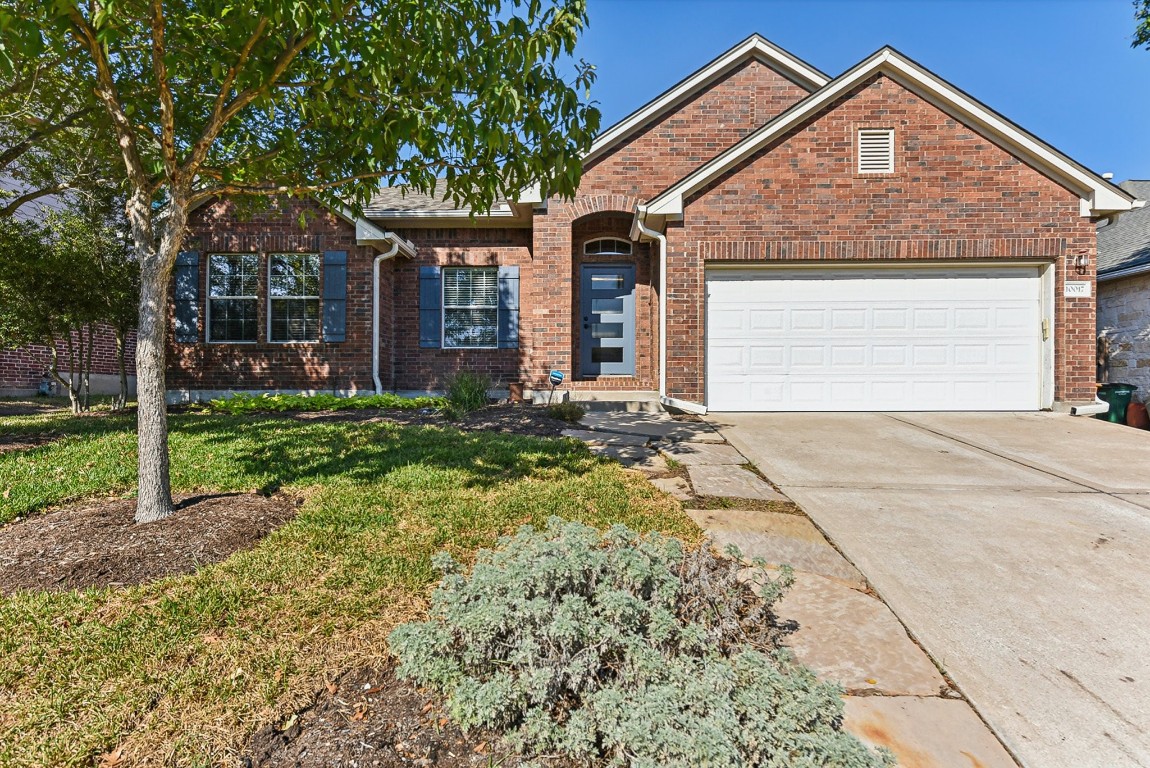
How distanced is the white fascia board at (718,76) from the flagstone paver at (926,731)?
30.4 ft

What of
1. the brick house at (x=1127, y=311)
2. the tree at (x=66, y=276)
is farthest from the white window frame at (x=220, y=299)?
the brick house at (x=1127, y=311)

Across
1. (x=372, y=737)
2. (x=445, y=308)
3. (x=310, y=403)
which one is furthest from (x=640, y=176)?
(x=372, y=737)

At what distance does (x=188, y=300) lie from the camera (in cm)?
973

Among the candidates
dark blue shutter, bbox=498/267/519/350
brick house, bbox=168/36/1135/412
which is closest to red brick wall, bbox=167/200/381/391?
brick house, bbox=168/36/1135/412

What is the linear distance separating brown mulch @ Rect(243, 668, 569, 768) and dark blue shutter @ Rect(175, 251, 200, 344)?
411 inches

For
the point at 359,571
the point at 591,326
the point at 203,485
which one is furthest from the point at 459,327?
the point at 359,571

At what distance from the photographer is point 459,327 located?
10.3m

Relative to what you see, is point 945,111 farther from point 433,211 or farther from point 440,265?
point 440,265

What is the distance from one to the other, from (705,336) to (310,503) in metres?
6.22

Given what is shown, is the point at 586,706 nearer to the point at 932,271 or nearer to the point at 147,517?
the point at 147,517

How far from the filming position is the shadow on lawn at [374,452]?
4391 millimetres

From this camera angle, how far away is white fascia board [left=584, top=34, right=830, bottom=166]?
30.8 ft

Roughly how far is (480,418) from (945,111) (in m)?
8.46

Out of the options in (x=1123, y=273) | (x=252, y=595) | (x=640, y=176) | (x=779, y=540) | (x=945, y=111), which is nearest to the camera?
(x=252, y=595)
